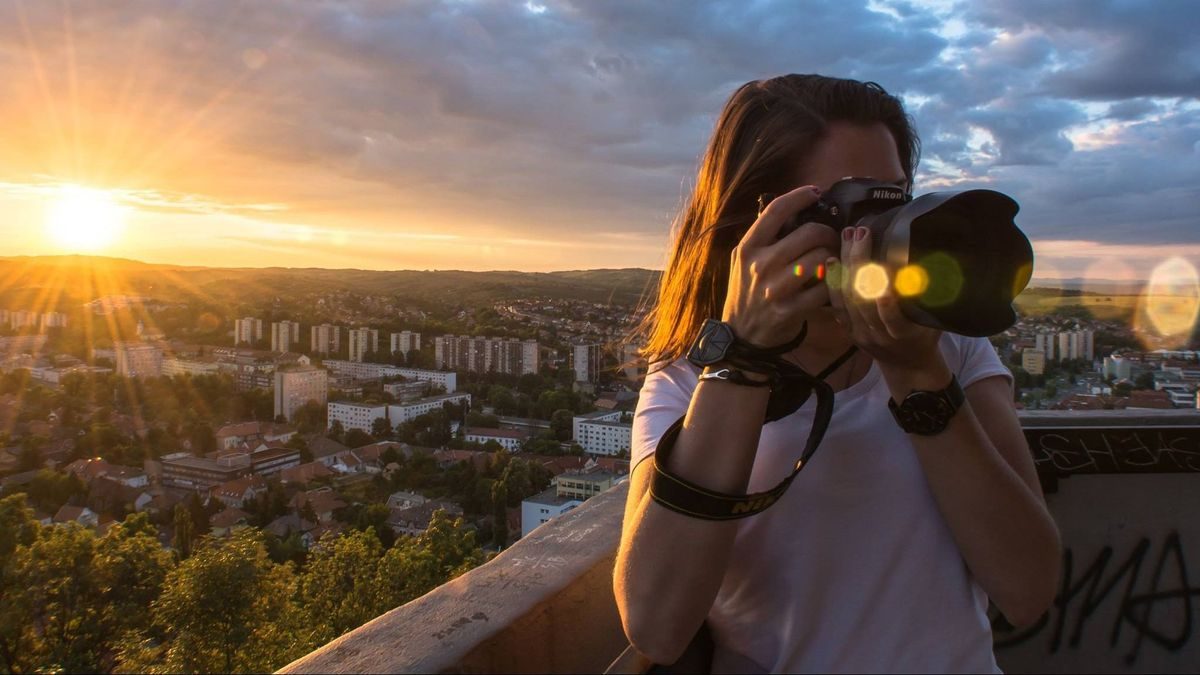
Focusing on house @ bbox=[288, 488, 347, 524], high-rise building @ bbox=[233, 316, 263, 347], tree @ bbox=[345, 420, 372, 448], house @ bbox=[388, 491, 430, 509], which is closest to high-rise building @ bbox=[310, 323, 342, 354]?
high-rise building @ bbox=[233, 316, 263, 347]

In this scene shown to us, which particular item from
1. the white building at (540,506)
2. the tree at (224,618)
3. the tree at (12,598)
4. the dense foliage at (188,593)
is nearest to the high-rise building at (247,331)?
the tree at (12,598)

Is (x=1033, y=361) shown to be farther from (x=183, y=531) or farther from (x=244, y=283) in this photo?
(x=244, y=283)

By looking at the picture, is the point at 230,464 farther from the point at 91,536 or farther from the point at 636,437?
the point at 636,437

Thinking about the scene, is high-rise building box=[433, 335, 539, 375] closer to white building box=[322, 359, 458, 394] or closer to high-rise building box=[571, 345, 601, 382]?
white building box=[322, 359, 458, 394]

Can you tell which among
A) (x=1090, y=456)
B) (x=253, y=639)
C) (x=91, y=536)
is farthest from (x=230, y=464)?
(x=1090, y=456)

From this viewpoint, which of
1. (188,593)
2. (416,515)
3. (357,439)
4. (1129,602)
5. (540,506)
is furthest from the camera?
(357,439)

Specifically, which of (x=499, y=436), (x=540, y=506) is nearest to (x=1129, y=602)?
(x=540, y=506)

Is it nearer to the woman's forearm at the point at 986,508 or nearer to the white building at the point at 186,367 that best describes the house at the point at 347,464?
the white building at the point at 186,367
